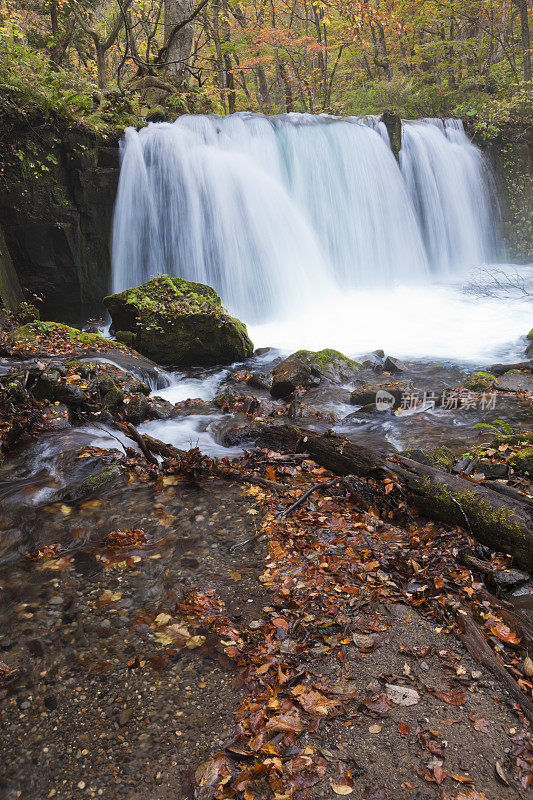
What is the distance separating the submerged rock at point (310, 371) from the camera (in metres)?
7.93

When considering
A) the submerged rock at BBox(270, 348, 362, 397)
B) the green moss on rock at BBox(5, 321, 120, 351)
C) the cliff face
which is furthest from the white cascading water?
the green moss on rock at BBox(5, 321, 120, 351)

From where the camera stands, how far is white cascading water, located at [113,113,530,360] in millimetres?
11555

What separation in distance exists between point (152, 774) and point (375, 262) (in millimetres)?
15910

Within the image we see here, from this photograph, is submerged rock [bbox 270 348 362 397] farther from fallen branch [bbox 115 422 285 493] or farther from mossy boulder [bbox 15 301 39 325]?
mossy boulder [bbox 15 301 39 325]

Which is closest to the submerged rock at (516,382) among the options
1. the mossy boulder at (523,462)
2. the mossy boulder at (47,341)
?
the mossy boulder at (523,462)

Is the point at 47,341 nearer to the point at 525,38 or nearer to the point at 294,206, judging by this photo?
the point at 294,206

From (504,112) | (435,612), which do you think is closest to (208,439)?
(435,612)

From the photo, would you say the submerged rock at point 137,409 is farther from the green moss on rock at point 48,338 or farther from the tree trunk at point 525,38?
the tree trunk at point 525,38

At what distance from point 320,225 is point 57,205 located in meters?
7.96

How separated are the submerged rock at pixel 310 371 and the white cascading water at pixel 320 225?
2.02 m

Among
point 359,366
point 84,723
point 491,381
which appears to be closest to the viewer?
point 84,723

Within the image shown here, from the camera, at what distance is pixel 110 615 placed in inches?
110

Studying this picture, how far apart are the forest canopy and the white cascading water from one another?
1873 millimetres

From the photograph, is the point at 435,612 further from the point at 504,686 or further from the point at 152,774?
the point at 152,774
